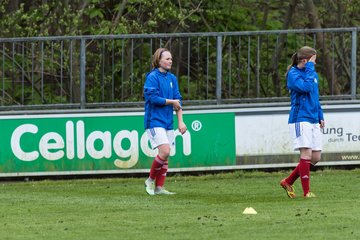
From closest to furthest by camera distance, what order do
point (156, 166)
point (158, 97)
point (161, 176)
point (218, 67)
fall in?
point (158, 97), point (156, 166), point (161, 176), point (218, 67)

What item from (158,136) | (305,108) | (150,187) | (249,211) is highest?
(305,108)

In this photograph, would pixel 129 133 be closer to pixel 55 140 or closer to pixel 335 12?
pixel 55 140

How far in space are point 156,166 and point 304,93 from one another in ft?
7.28

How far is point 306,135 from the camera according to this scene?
49.4 feet

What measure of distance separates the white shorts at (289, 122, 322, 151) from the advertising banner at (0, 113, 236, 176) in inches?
166

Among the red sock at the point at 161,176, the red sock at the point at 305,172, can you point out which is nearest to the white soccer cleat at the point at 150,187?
the red sock at the point at 161,176

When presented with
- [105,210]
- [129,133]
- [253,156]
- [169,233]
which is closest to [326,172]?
[253,156]

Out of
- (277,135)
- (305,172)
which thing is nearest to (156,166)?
(305,172)

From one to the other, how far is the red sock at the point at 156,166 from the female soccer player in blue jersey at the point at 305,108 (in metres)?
1.66

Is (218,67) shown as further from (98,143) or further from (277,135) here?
(98,143)

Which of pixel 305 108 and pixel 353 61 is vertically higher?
pixel 353 61

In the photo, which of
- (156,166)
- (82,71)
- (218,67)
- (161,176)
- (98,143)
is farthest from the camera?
(218,67)

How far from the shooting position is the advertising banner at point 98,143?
19.0 meters

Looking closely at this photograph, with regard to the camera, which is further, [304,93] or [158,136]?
[158,136]
